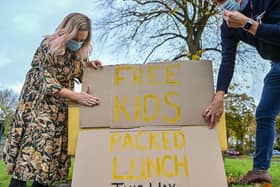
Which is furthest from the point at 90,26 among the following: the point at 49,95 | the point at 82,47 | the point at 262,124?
the point at 262,124

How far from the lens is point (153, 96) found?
Answer: 1.67 meters

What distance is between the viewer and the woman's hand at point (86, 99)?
1.73 m

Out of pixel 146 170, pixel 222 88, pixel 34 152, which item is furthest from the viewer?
pixel 34 152

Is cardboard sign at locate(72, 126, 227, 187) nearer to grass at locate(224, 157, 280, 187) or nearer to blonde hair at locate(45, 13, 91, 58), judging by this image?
blonde hair at locate(45, 13, 91, 58)

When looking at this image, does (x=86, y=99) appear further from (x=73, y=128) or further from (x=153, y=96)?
(x=153, y=96)

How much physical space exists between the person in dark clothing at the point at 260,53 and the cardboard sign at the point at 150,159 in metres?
0.13

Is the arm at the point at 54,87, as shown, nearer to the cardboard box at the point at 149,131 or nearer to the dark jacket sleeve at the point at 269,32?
the cardboard box at the point at 149,131

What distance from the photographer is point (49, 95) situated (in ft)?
6.27

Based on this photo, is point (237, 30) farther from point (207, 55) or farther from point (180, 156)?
point (207, 55)

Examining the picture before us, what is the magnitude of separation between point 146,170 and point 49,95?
2.31 ft

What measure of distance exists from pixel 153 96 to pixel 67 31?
24.3 inches

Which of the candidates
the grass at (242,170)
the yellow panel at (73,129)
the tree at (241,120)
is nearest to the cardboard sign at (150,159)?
the yellow panel at (73,129)

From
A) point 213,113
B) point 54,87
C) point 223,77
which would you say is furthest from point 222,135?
point 54,87

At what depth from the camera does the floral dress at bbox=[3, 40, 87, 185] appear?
72.7 inches
